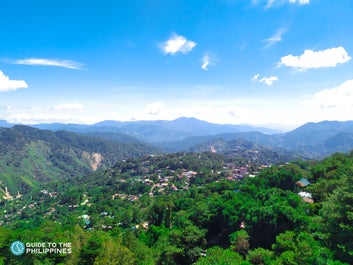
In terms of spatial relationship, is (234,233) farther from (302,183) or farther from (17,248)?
(302,183)

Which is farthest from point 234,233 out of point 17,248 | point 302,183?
point 302,183

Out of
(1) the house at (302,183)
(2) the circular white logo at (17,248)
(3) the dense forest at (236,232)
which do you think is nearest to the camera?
(3) the dense forest at (236,232)

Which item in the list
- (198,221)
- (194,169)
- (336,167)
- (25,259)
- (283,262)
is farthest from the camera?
(194,169)

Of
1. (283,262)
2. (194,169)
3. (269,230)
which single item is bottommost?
(194,169)

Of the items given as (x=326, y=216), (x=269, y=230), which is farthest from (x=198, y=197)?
(x=326, y=216)

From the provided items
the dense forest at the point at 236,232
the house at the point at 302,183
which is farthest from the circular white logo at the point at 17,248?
the house at the point at 302,183

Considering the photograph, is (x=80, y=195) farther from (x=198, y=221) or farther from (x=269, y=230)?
(x=269, y=230)

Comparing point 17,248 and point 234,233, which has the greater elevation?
point 234,233

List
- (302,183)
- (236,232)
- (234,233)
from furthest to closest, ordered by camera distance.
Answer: (302,183) < (234,233) < (236,232)

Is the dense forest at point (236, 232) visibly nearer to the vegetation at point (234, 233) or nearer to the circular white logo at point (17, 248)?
the vegetation at point (234, 233)
